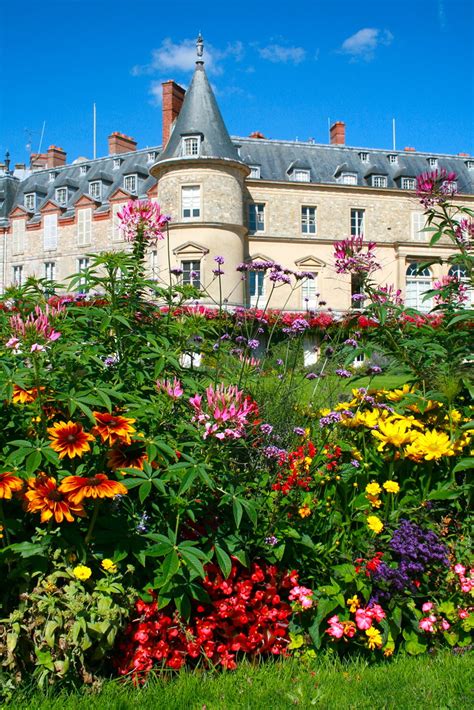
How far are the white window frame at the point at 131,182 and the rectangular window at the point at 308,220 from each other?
9.24m

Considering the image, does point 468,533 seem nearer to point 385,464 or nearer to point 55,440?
point 385,464

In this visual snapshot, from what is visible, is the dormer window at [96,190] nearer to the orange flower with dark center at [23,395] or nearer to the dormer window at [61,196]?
the dormer window at [61,196]

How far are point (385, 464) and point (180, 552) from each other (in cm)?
159

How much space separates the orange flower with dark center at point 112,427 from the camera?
2.73 m

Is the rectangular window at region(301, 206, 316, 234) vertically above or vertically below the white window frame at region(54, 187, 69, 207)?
below

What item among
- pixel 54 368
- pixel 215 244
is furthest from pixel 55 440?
pixel 215 244

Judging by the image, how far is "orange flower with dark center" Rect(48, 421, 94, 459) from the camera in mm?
2656

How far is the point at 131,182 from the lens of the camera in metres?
35.3

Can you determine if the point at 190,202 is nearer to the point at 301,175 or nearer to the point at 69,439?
the point at 301,175

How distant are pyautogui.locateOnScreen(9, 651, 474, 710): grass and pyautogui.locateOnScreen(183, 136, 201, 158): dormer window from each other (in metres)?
27.6

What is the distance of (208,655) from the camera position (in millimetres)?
2977

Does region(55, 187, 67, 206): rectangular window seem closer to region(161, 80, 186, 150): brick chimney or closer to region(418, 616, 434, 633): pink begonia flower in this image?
region(161, 80, 186, 150): brick chimney

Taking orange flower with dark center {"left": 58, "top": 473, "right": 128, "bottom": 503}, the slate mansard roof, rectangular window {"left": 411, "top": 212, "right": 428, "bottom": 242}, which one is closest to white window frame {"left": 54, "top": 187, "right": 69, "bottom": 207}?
the slate mansard roof

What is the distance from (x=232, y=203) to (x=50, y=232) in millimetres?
12907
